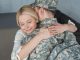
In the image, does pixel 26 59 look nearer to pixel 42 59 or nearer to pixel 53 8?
pixel 42 59

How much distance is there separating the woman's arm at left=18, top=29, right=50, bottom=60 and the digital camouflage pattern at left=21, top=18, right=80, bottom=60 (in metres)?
0.02

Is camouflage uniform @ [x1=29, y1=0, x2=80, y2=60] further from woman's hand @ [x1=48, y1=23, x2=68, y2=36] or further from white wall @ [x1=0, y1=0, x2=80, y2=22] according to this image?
white wall @ [x1=0, y1=0, x2=80, y2=22]

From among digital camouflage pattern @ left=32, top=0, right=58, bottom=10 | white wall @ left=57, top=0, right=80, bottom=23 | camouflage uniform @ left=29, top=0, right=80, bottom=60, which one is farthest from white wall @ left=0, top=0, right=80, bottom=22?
camouflage uniform @ left=29, top=0, right=80, bottom=60

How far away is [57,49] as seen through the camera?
1229 mm

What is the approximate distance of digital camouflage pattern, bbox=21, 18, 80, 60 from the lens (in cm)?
121

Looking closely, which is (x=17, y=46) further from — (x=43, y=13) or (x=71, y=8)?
(x=71, y=8)

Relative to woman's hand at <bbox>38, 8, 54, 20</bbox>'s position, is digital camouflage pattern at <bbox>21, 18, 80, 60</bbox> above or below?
below

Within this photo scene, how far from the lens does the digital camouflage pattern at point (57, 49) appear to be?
1.21 m

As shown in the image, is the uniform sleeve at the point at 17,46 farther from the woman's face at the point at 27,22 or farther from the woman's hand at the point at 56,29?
the woman's hand at the point at 56,29

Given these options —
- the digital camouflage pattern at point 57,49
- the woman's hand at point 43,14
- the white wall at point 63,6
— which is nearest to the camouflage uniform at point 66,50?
the digital camouflage pattern at point 57,49

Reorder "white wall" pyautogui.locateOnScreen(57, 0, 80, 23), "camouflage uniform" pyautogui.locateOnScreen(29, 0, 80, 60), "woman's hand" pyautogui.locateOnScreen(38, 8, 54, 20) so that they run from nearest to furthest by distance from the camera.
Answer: "camouflage uniform" pyautogui.locateOnScreen(29, 0, 80, 60) < "woman's hand" pyautogui.locateOnScreen(38, 8, 54, 20) < "white wall" pyautogui.locateOnScreen(57, 0, 80, 23)

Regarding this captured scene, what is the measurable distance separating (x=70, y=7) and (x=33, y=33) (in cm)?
63

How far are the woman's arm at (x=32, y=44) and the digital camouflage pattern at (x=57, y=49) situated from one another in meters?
0.02

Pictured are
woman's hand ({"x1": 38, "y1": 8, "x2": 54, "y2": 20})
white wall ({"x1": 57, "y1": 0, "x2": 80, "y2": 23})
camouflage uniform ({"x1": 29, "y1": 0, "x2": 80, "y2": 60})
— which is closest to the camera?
camouflage uniform ({"x1": 29, "y1": 0, "x2": 80, "y2": 60})
